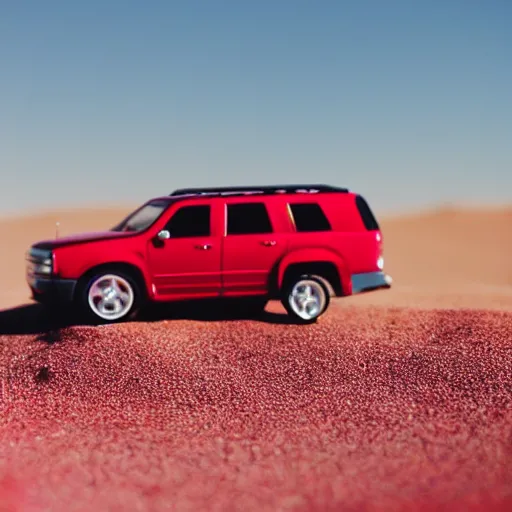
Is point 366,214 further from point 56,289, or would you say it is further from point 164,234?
point 56,289

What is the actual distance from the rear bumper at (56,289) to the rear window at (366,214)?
3.88 metres

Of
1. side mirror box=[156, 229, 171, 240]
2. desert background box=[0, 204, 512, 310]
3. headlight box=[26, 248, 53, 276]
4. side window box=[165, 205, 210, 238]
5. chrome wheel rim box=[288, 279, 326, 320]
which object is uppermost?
side window box=[165, 205, 210, 238]

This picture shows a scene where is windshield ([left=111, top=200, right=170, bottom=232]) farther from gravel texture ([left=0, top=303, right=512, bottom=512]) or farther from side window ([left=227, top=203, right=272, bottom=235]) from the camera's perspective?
gravel texture ([left=0, top=303, right=512, bottom=512])

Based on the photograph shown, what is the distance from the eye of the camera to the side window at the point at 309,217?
11.6m

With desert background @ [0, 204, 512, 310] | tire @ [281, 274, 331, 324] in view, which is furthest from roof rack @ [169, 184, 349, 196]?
desert background @ [0, 204, 512, 310]

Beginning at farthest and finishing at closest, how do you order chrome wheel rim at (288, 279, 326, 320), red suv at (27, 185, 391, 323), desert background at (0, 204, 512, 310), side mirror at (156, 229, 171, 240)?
1. desert background at (0, 204, 512, 310)
2. chrome wheel rim at (288, 279, 326, 320)
3. red suv at (27, 185, 391, 323)
4. side mirror at (156, 229, 171, 240)

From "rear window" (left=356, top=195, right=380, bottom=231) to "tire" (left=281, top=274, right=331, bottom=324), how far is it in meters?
1.03

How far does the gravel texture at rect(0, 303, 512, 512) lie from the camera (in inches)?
263

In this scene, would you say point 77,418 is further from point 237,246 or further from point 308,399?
point 237,246

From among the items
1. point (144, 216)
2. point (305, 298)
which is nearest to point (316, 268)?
point (305, 298)

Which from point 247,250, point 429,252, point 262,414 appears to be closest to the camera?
point 262,414

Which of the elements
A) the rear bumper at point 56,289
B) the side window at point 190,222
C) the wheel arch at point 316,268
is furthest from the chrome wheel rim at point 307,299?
the rear bumper at point 56,289

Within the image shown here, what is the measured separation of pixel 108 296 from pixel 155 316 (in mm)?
1090

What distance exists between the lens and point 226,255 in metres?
11.3
